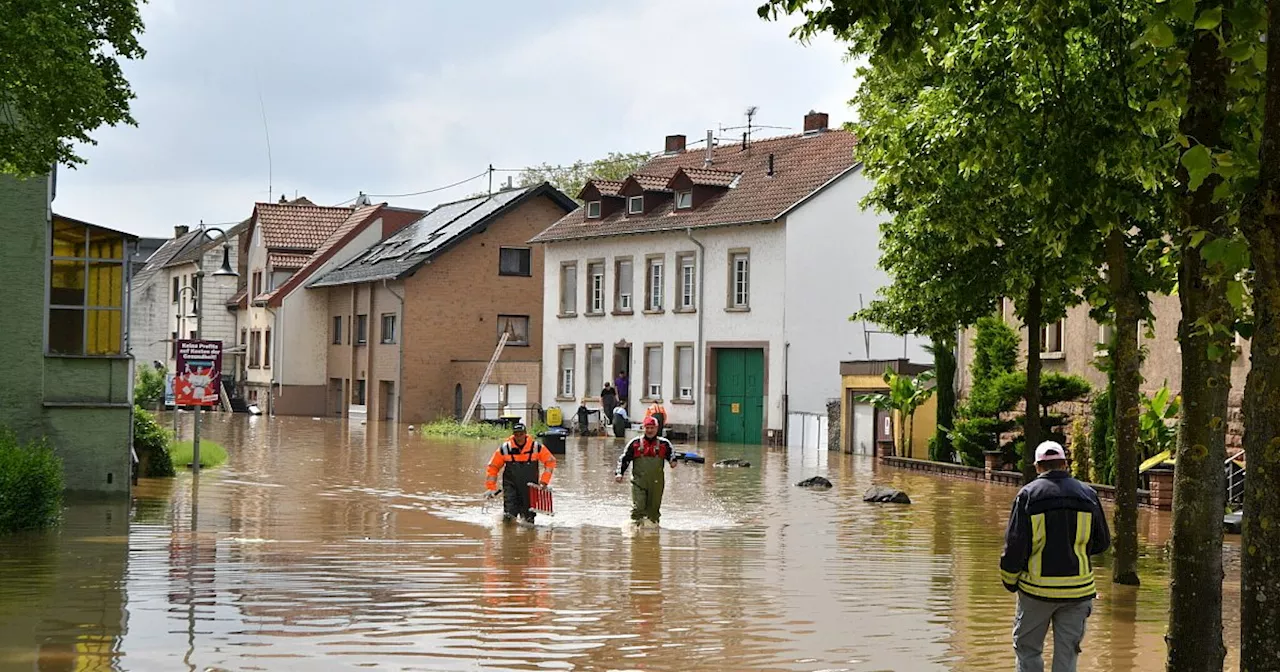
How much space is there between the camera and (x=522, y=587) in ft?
47.3

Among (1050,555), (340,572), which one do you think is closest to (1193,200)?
(1050,555)

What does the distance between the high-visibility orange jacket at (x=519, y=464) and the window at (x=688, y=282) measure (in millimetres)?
29840

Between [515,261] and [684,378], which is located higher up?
[515,261]

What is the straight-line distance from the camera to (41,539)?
56.2ft

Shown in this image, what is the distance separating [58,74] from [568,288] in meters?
42.9

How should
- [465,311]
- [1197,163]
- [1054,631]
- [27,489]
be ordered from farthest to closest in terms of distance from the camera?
[465,311], [27,489], [1054,631], [1197,163]

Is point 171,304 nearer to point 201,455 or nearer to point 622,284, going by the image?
point 622,284

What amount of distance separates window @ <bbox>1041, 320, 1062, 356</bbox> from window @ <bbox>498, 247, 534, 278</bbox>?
29.1m

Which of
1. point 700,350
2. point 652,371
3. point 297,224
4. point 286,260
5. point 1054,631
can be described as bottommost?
point 1054,631

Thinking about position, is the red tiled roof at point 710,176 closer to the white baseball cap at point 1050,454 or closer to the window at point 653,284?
the window at point 653,284

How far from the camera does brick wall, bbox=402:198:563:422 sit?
5931 cm

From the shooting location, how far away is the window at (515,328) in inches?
2397

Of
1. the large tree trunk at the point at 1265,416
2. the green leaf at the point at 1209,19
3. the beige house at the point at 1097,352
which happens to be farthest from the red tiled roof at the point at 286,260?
the large tree trunk at the point at 1265,416

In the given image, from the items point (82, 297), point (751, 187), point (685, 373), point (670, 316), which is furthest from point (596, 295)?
point (82, 297)
